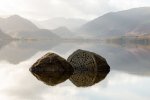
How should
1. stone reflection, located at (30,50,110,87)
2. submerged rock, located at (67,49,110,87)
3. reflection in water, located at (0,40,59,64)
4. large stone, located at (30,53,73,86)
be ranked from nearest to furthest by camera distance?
stone reflection, located at (30,50,110,87)
large stone, located at (30,53,73,86)
submerged rock, located at (67,49,110,87)
reflection in water, located at (0,40,59,64)

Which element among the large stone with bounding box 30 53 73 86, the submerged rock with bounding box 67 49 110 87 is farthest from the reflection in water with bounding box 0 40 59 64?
the large stone with bounding box 30 53 73 86

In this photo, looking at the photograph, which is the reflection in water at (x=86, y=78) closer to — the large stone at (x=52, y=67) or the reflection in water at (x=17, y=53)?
the large stone at (x=52, y=67)

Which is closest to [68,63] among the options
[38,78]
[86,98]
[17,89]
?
[38,78]

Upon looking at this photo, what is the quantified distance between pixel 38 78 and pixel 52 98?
7899 mm

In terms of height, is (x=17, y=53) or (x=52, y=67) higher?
(x=52, y=67)

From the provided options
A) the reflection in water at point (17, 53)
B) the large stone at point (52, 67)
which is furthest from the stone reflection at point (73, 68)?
the reflection in water at point (17, 53)

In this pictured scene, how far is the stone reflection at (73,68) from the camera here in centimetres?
2549

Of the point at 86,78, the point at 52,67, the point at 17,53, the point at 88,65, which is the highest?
the point at 86,78

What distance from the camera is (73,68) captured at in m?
29.5

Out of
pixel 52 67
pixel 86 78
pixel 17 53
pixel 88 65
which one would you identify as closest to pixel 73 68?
pixel 88 65

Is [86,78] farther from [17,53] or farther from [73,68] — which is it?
[17,53]

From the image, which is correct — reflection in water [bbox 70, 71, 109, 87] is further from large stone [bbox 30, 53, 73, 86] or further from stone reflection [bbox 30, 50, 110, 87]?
large stone [bbox 30, 53, 73, 86]

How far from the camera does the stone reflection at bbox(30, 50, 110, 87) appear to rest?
25491 millimetres

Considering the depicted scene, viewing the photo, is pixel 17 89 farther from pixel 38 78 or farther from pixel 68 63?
pixel 68 63
